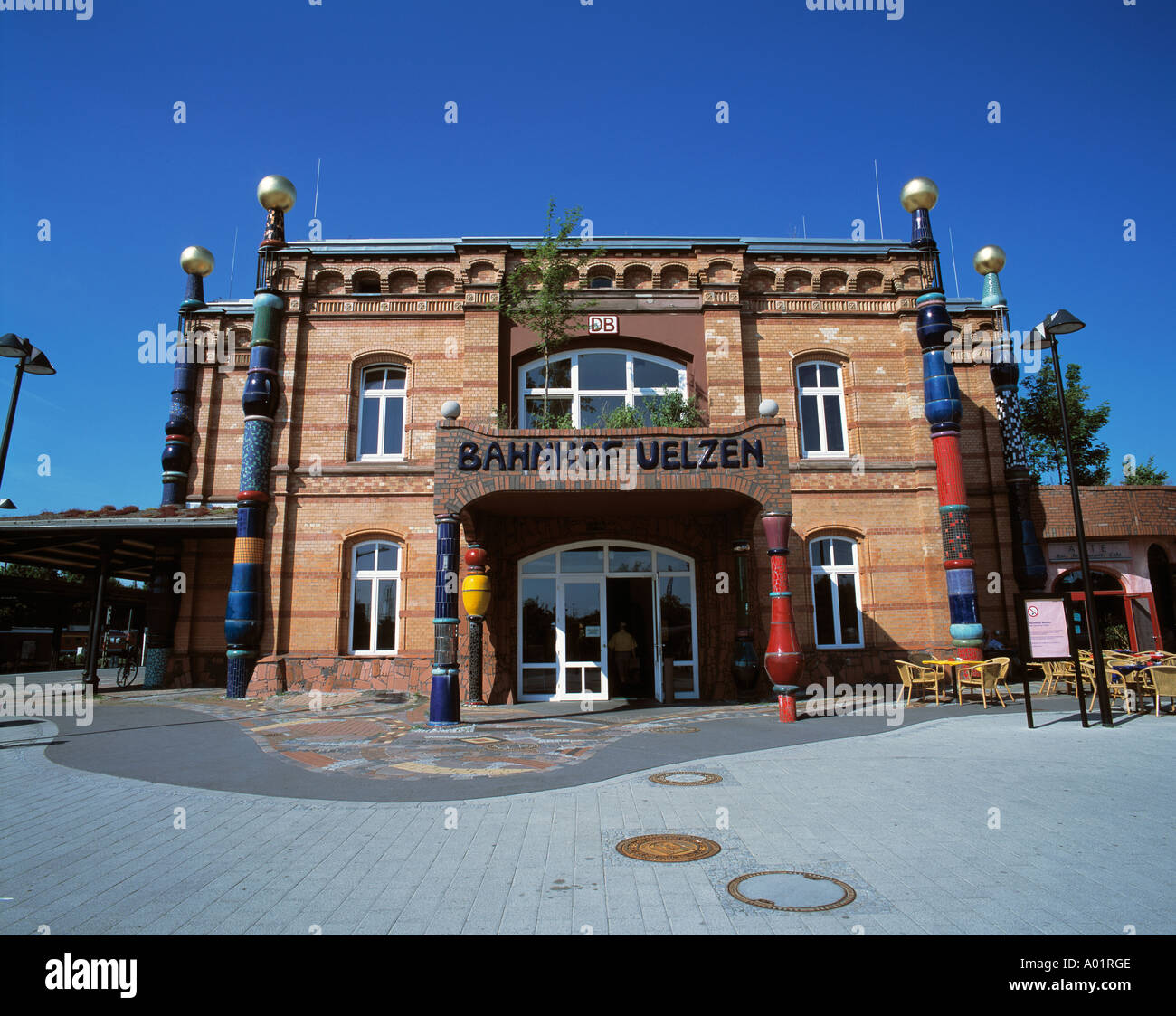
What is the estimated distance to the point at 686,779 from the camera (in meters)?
6.94

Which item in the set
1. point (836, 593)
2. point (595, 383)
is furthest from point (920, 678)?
point (595, 383)

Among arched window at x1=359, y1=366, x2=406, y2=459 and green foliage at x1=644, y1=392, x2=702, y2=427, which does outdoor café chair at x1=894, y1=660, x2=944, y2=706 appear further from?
arched window at x1=359, y1=366, x2=406, y2=459

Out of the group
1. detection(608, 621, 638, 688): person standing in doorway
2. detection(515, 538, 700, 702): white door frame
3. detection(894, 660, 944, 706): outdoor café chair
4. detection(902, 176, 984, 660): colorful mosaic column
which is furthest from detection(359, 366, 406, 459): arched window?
detection(902, 176, 984, 660): colorful mosaic column

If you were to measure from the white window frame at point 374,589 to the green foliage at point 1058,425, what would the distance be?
2457cm

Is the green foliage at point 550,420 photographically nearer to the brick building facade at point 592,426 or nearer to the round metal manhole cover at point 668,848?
Result: the brick building facade at point 592,426

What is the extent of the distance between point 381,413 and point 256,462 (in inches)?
116

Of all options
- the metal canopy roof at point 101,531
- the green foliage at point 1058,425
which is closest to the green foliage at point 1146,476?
the green foliage at point 1058,425

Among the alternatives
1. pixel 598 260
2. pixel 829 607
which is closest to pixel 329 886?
pixel 829 607

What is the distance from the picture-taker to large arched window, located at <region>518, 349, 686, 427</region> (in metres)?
16.3

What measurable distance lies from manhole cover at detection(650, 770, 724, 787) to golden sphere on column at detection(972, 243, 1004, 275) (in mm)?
18034

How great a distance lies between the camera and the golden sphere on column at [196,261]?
18719 mm

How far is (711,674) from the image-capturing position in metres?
15.0
